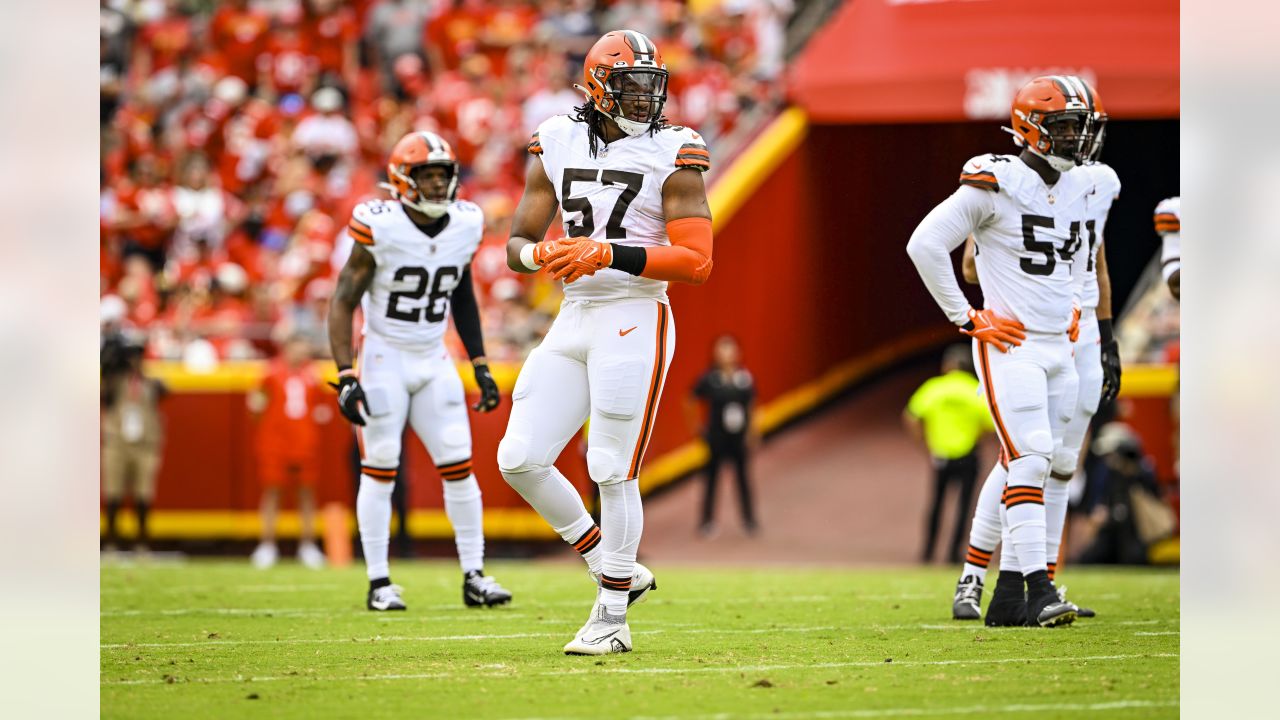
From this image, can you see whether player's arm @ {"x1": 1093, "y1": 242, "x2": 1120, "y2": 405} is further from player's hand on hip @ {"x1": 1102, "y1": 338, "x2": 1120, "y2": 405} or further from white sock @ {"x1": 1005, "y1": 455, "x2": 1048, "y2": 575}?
white sock @ {"x1": 1005, "y1": 455, "x2": 1048, "y2": 575}

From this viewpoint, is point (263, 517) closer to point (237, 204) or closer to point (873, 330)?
point (237, 204)

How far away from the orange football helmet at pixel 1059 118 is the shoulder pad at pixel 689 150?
1.54 metres

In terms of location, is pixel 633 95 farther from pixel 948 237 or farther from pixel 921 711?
pixel 921 711

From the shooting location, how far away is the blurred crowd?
14258 mm

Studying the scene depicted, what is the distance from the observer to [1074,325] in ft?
22.7

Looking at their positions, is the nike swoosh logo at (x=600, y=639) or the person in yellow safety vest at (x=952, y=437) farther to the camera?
the person in yellow safety vest at (x=952, y=437)

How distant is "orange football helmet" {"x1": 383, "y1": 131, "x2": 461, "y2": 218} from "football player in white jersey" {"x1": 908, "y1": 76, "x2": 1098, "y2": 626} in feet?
7.83

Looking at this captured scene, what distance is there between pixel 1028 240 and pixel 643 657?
7.84 feet

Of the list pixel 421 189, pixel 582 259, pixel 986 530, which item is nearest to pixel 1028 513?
pixel 986 530

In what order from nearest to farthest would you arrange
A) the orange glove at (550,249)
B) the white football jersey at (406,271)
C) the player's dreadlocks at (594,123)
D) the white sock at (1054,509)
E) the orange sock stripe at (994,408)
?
1. the orange glove at (550,249)
2. the player's dreadlocks at (594,123)
3. the orange sock stripe at (994,408)
4. the white sock at (1054,509)
5. the white football jersey at (406,271)

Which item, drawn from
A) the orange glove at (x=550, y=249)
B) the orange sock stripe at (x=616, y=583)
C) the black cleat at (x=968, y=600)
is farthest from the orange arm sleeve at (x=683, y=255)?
the black cleat at (x=968, y=600)

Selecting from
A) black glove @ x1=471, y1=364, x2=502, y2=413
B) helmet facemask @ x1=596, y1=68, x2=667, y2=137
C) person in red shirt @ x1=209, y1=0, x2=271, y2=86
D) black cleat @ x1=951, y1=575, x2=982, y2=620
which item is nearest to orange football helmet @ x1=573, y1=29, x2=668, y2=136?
helmet facemask @ x1=596, y1=68, x2=667, y2=137

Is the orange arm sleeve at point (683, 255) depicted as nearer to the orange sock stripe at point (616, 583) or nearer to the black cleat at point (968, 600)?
the orange sock stripe at point (616, 583)

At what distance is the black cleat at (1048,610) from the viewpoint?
21.8 ft
